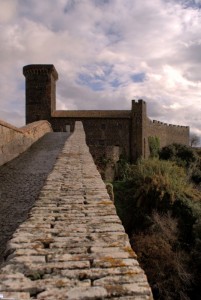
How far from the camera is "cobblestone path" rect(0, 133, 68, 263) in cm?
562

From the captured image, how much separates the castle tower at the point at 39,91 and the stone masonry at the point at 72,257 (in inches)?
1400

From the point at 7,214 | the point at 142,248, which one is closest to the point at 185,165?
the point at 142,248

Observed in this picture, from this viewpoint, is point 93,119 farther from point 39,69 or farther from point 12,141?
point 12,141

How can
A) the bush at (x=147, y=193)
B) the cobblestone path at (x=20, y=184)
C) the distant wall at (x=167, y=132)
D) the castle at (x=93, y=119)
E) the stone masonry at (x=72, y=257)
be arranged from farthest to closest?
the distant wall at (x=167, y=132) < the castle at (x=93, y=119) < the bush at (x=147, y=193) < the cobblestone path at (x=20, y=184) < the stone masonry at (x=72, y=257)

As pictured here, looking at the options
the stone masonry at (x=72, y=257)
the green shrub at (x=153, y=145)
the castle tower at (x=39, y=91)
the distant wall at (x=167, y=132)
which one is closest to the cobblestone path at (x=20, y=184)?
the stone masonry at (x=72, y=257)

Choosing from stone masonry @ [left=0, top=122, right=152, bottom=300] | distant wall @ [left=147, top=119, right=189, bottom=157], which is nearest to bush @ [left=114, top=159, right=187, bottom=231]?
distant wall @ [left=147, top=119, right=189, bottom=157]

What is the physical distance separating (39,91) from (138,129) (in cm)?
1153

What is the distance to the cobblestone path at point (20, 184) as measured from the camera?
5.62 metres

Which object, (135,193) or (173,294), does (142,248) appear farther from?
(135,193)

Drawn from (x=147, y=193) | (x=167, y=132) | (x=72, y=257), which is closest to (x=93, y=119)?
(x=167, y=132)

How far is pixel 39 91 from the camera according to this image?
39.1 meters

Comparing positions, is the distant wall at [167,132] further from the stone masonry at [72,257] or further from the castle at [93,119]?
the stone masonry at [72,257]

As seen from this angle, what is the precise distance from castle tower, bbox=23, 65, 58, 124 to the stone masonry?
35.6 m

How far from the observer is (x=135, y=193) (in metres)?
24.1
